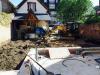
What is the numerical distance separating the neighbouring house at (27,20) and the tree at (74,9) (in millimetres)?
3214

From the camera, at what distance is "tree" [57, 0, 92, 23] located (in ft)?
120

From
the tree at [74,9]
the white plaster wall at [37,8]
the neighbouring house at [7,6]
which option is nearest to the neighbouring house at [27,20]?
the white plaster wall at [37,8]

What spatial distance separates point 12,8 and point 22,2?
13.4ft

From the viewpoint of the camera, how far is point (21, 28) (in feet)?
98.5

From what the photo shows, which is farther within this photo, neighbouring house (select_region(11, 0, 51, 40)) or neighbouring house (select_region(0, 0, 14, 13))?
neighbouring house (select_region(0, 0, 14, 13))

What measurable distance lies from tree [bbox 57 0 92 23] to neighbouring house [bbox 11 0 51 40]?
321 centimetres

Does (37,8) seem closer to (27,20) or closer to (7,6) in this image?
(7,6)

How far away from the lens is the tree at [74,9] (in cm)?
3672

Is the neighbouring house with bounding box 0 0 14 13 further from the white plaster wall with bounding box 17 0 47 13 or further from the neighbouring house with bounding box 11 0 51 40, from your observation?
the white plaster wall with bounding box 17 0 47 13

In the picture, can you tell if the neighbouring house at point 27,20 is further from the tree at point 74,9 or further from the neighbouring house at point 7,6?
the tree at point 74,9

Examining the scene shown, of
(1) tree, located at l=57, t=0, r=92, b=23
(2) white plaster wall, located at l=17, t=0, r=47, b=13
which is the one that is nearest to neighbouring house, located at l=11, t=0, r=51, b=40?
(2) white plaster wall, located at l=17, t=0, r=47, b=13

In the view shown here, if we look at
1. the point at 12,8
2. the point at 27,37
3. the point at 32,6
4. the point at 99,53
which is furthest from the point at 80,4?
the point at 99,53

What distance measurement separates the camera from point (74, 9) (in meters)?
37.3

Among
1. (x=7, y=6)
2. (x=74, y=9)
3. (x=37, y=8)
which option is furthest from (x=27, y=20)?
(x=74, y=9)
